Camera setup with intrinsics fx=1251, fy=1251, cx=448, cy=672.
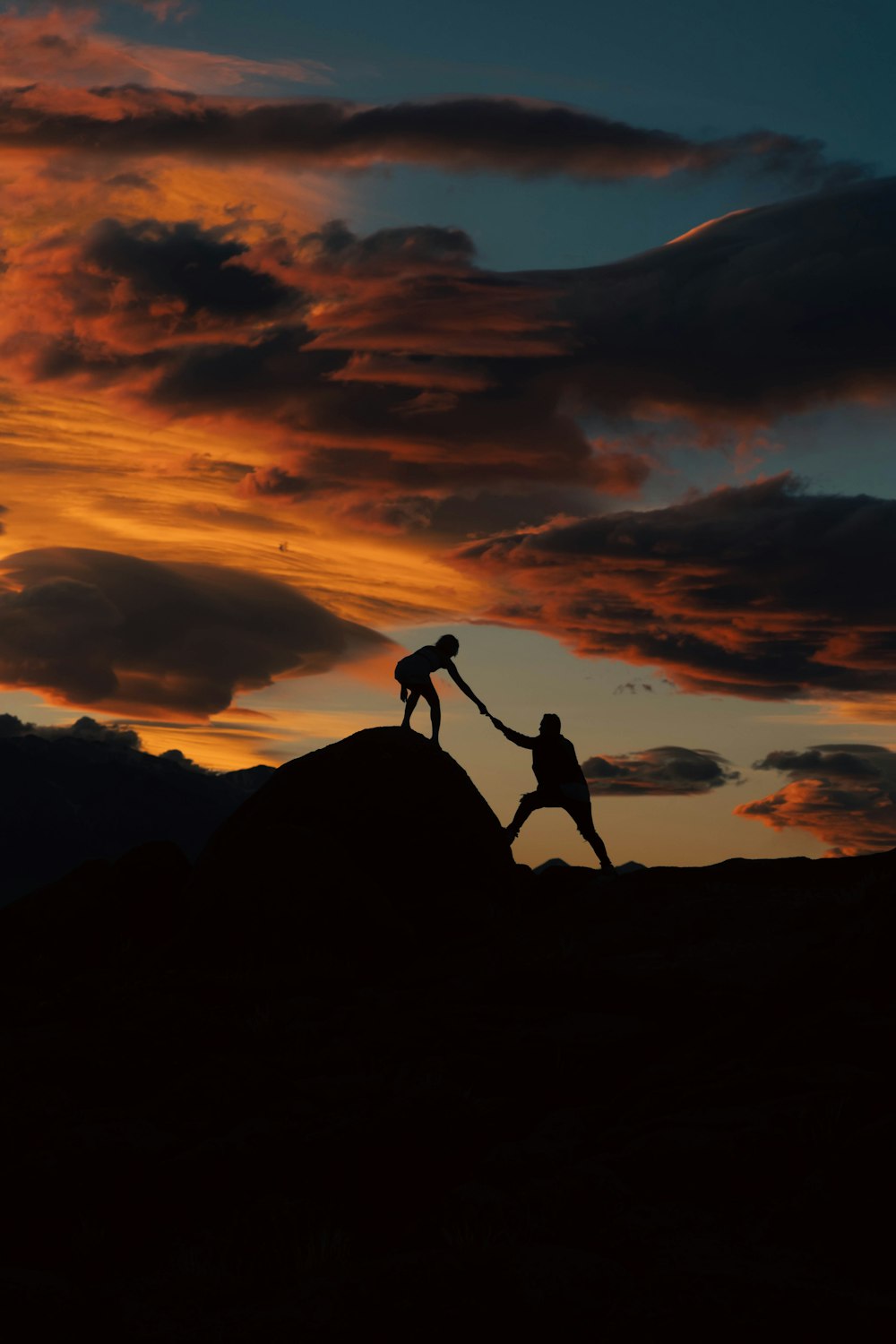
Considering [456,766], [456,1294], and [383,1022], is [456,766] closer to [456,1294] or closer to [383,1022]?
[383,1022]

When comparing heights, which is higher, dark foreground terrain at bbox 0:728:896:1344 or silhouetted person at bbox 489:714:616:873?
silhouetted person at bbox 489:714:616:873

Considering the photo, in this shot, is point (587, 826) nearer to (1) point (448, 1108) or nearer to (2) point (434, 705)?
(2) point (434, 705)

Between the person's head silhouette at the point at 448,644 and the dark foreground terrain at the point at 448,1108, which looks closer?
the dark foreground terrain at the point at 448,1108

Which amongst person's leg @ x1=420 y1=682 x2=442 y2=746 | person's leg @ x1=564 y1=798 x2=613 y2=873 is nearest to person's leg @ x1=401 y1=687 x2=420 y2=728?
person's leg @ x1=420 y1=682 x2=442 y2=746

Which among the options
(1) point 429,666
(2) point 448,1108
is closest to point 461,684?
(1) point 429,666

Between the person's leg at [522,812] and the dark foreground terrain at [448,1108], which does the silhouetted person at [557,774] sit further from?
the dark foreground terrain at [448,1108]

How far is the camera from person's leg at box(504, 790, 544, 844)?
22984 mm

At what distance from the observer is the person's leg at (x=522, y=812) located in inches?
905

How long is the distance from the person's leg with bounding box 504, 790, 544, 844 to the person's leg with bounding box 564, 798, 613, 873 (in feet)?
2.00

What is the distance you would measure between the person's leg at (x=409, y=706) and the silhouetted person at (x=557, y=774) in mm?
1950

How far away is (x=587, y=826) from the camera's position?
2283 cm

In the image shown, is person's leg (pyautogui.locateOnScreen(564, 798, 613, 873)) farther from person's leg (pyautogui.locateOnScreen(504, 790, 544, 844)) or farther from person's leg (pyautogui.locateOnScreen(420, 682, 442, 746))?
person's leg (pyautogui.locateOnScreen(420, 682, 442, 746))

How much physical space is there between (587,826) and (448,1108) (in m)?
10.8

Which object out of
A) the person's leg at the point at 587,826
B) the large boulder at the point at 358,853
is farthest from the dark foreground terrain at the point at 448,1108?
the person's leg at the point at 587,826
